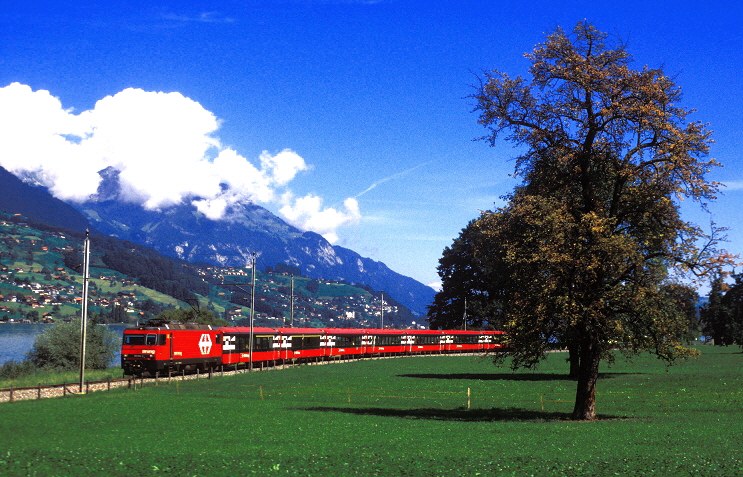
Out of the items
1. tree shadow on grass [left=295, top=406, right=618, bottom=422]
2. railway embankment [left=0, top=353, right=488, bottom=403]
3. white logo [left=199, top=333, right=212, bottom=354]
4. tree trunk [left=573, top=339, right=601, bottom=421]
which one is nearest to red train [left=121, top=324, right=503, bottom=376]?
white logo [left=199, top=333, right=212, bottom=354]

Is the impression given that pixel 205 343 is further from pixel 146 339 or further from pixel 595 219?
pixel 595 219

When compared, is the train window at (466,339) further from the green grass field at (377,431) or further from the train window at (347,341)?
the green grass field at (377,431)

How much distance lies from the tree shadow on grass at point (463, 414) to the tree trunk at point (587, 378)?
0.96m

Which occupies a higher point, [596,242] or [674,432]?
[596,242]

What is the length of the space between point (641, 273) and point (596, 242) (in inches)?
122

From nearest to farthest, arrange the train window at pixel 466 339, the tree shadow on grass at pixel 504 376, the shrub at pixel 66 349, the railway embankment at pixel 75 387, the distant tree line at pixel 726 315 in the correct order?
the railway embankment at pixel 75 387
the tree shadow on grass at pixel 504 376
the shrub at pixel 66 349
the train window at pixel 466 339
the distant tree line at pixel 726 315

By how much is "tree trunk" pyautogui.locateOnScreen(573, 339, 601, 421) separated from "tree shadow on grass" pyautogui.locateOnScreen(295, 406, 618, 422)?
0.96 meters

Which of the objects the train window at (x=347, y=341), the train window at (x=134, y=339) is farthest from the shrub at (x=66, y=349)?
the train window at (x=347, y=341)

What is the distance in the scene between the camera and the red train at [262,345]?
62.2 metres

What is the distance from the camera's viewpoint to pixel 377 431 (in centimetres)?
3138

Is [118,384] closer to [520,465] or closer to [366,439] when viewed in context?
[366,439]

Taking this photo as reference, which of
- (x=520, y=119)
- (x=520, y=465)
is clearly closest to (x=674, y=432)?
(x=520, y=465)

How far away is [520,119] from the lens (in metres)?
36.6

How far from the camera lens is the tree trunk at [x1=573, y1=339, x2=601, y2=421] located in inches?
1324
